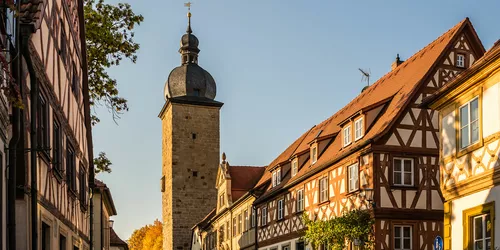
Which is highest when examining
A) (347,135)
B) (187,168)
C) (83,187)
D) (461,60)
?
(461,60)

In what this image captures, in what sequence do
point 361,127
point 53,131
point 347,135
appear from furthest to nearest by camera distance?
point 347,135 < point 361,127 < point 53,131

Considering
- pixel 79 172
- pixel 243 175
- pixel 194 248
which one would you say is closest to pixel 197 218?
pixel 194 248

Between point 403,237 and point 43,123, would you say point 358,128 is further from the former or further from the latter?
point 43,123

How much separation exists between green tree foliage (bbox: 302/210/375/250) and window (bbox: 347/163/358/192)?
40.4 inches

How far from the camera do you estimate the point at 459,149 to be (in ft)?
50.7

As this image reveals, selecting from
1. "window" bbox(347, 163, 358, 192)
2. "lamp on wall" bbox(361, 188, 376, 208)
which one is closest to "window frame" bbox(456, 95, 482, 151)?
"lamp on wall" bbox(361, 188, 376, 208)

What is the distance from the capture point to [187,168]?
6131 centimetres

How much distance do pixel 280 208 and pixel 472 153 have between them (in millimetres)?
19384

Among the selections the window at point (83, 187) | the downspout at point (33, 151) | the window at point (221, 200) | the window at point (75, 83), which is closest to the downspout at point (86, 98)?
the window at point (75, 83)

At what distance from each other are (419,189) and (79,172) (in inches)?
431

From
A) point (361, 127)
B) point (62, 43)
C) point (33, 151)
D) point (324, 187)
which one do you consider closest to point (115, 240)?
point (324, 187)

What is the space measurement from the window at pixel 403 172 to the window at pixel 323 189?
15.1 feet

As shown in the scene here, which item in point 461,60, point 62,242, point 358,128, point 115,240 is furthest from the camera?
point 115,240

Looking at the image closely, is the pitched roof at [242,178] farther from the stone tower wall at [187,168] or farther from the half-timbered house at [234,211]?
the stone tower wall at [187,168]
